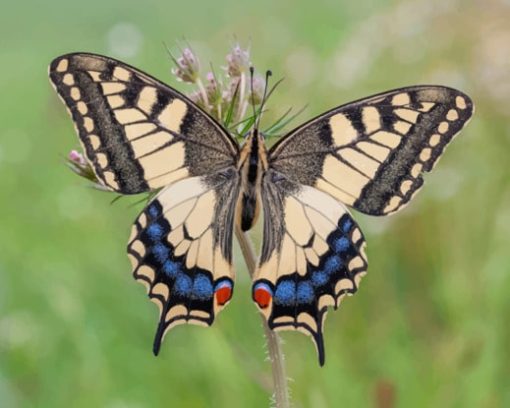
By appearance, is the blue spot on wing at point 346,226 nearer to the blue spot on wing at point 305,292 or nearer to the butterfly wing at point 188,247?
the blue spot on wing at point 305,292

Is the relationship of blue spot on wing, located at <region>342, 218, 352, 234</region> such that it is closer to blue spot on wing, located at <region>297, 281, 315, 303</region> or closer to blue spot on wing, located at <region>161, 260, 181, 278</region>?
blue spot on wing, located at <region>297, 281, 315, 303</region>

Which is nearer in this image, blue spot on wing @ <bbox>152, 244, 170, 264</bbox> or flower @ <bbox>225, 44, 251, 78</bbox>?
blue spot on wing @ <bbox>152, 244, 170, 264</bbox>

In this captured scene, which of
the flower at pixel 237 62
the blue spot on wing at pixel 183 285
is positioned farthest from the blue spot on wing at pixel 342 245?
the flower at pixel 237 62

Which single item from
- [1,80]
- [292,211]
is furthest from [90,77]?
[1,80]

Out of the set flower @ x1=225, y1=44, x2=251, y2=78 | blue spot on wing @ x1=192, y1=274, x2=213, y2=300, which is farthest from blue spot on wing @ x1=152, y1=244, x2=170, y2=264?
flower @ x1=225, y1=44, x2=251, y2=78

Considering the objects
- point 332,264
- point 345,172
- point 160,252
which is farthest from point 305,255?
point 160,252

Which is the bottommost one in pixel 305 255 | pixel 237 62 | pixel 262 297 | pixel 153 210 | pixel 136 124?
pixel 262 297

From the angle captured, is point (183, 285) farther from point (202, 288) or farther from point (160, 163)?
point (160, 163)

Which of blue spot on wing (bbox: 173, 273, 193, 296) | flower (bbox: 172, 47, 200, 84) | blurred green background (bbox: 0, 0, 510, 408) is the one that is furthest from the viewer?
blurred green background (bbox: 0, 0, 510, 408)
